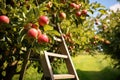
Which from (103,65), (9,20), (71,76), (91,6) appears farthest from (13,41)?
(103,65)

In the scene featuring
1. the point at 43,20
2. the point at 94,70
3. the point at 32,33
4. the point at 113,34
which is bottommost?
the point at 94,70

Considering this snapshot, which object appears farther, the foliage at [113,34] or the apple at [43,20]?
the foliage at [113,34]

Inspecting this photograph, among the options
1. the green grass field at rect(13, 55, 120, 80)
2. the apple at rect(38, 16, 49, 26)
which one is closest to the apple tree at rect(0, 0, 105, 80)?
the apple at rect(38, 16, 49, 26)

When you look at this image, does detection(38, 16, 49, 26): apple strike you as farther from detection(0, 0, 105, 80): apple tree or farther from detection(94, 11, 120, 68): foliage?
detection(94, 11, 120, 68): foliage

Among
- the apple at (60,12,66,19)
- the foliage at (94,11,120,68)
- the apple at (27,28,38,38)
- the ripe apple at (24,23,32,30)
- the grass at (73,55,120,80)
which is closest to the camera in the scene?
the apple at (27,28,38,38)

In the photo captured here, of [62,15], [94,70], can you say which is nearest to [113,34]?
[94,70]

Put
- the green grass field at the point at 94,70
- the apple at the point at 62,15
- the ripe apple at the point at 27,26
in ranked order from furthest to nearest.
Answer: the green grass field at the point at 94,70 → the apple at the point at 62,15 → the ripe apple at the point at 27,26

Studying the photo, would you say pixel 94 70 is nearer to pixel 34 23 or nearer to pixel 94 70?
pixel 94 70

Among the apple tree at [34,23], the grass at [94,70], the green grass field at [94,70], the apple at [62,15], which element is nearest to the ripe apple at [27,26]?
the apple tree at [34,23]

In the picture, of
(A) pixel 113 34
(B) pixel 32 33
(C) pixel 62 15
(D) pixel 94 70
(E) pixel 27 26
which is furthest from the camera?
(D) pixel 94 70

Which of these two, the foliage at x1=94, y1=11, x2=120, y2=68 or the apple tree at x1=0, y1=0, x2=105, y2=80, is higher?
the apple tree at x1=0, y1=0, x2=105, y2=80

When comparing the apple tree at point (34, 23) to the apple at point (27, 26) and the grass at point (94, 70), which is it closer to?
the apple at point (27, 26)

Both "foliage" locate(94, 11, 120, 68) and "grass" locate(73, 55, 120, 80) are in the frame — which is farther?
"grass" locate(73, 55, 120, 80)

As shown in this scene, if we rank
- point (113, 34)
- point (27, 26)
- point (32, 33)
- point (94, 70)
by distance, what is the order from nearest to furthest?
point (32, 33) → point (27, 26) → point (113, 34) → point (94, 70)
